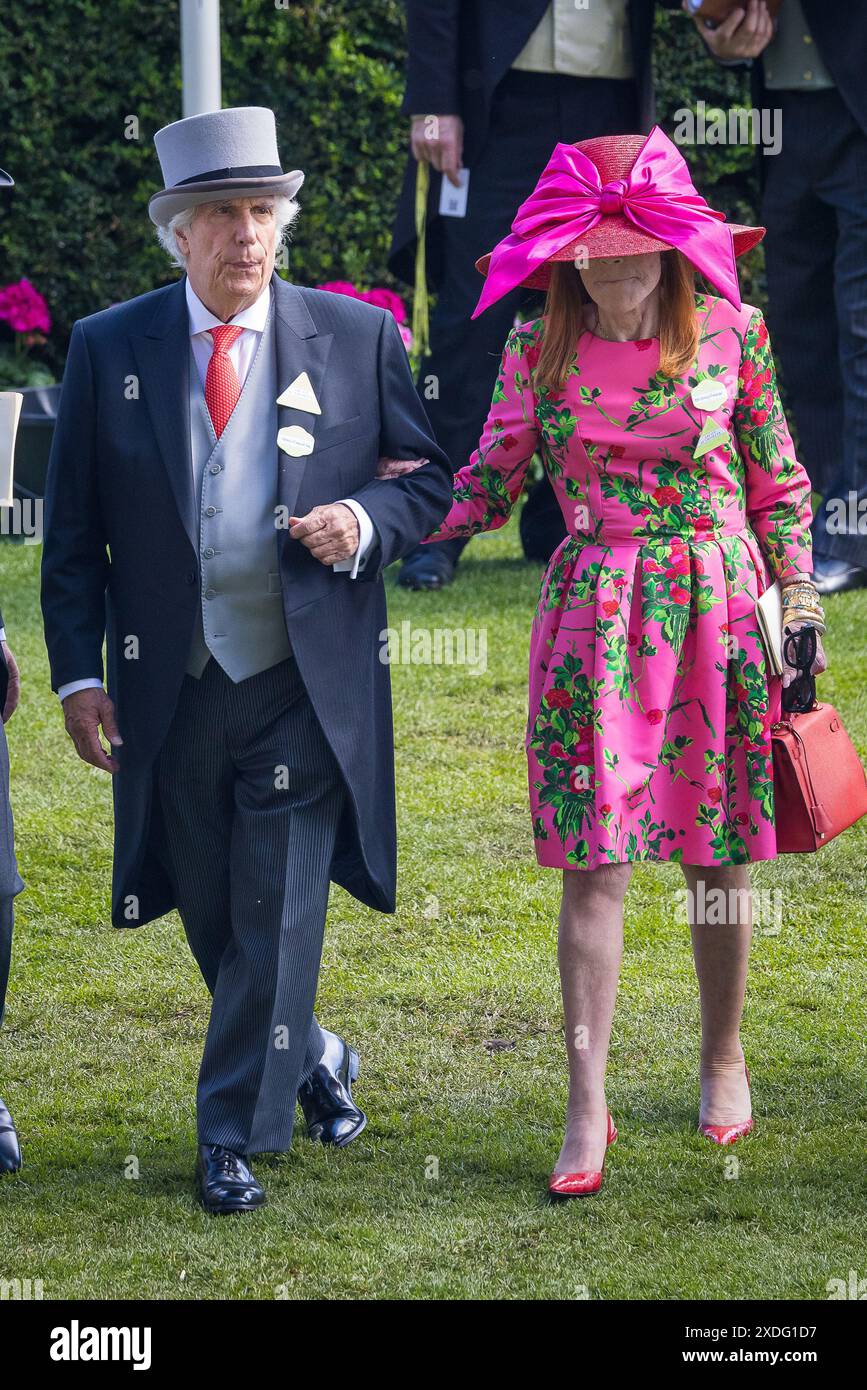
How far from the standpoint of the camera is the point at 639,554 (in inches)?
141

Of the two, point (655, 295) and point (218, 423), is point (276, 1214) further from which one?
point (655, 295)

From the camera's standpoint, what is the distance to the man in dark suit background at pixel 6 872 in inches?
145

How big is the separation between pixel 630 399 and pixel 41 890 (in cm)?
228

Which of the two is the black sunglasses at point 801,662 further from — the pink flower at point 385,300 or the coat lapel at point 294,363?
the pink flower at point 385,300

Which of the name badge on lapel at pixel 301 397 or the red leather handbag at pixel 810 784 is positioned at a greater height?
the name badge on lapel at pixel 301 397

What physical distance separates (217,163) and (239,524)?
597mm

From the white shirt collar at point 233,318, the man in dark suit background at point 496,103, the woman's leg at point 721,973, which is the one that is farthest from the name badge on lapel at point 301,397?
the man in dark suit background at point 496,103

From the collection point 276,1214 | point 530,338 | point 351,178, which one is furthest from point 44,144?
point 276,1214

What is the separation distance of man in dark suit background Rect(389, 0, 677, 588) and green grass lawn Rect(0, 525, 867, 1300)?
1894mm

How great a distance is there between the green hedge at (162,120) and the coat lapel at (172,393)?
6.07 m

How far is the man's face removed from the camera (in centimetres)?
340

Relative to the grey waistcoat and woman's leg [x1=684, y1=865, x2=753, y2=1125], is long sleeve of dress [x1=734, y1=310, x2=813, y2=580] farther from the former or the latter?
the grey waistcoat

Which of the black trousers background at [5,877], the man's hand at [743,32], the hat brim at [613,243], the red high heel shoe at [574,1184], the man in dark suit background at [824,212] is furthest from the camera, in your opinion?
the man in dark suit background at [824,212]

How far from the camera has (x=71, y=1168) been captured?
→ 378 centimetres
